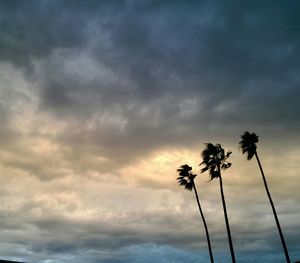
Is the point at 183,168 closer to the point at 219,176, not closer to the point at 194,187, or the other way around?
the point at 194,187

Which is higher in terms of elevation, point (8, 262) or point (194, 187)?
point (194, 187)

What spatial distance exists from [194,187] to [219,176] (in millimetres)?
7070

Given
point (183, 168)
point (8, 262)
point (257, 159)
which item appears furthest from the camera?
point (183, 168)

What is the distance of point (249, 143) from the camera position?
48.7 m

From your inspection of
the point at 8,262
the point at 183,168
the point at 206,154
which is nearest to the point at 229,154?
the point at 206,154

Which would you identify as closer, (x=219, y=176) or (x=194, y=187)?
(x=219, y=176)

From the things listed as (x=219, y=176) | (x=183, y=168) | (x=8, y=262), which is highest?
(x=183, y=168)

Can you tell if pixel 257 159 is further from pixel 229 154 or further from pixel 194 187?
pixel 194 187

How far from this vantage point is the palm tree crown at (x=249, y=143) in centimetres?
4858

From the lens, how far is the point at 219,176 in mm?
49531

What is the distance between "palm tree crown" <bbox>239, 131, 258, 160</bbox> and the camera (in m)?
48.6

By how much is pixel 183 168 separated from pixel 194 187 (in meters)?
3.42

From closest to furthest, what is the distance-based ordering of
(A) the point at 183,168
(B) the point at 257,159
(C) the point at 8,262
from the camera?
(C) the point at 8,262, (B) the point at 257,159, (A) the point at 183,168

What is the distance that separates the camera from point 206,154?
49406 millimetres
